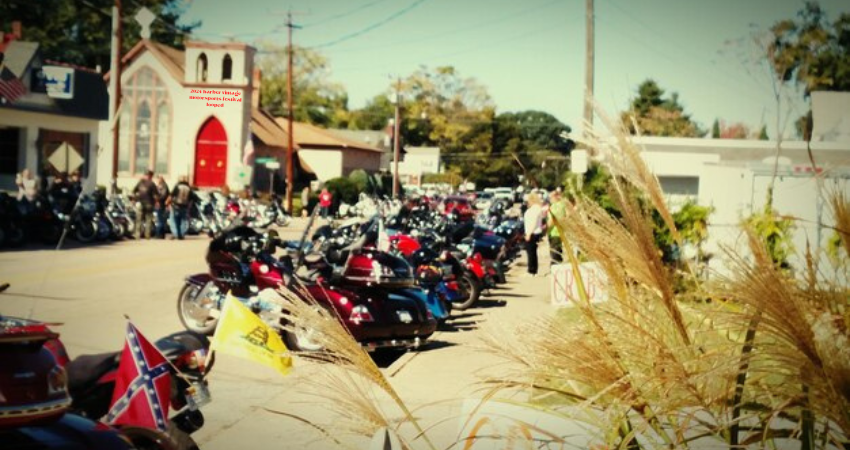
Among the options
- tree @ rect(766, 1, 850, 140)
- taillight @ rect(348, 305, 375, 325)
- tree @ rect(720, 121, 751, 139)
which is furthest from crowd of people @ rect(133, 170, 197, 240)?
tree @ rect(766, 1, 850, 140)

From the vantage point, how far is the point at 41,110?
16469 millimetres

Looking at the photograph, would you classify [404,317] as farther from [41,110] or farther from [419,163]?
[419,163]

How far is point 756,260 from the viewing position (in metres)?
2.05

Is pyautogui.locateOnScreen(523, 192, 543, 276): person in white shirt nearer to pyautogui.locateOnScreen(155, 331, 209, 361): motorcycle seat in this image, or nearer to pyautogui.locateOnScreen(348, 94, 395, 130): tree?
pyautogui.locateOnScreen(155, 331, 209, 361): motorcycle seat

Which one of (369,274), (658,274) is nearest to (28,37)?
(369,274)

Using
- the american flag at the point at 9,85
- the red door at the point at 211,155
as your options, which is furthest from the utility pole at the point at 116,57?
the american flag at the point at 9,85

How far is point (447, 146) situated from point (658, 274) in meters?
40.3

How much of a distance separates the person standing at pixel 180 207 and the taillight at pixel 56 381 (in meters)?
22.1

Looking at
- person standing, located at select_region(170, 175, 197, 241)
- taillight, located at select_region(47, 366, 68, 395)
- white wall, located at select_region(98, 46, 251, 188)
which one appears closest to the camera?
taillight, located at select_region(47, 366, 68, 395)

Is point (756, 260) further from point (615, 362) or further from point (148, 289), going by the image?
point (148, 289)

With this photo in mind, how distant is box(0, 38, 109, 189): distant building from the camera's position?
37.1 feet

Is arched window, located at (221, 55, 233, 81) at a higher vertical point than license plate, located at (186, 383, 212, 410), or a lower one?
higher

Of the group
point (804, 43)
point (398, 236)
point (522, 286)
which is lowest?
point (522, 286)

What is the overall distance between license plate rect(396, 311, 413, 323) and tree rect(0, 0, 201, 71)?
583cm
